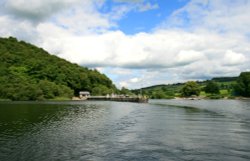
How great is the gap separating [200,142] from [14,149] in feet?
60.8

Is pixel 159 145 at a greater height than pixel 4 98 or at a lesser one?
lesser

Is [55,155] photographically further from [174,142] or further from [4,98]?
[4,98]

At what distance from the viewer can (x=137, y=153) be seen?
90.8 feet

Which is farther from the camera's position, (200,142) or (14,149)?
(200,142)

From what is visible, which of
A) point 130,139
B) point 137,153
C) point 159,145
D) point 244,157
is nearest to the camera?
point 244,157

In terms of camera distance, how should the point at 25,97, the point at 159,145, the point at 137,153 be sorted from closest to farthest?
the point at 137,153 < the point at 159,145 < the point at 25,97

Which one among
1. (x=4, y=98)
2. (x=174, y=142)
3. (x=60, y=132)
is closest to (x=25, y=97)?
(x=4, y=98)

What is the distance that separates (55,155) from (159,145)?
10443 mm

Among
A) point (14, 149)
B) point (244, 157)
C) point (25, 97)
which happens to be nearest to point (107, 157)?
point (14, 149)

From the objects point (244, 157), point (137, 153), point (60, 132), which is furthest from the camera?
point (60, 132)

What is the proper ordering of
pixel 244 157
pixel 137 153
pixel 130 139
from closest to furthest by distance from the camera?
pixel 244 157 < pixel 137 153 < pixel 130 139

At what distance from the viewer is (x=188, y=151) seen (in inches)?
1115

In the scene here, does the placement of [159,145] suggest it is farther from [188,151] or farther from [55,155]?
[55,155]

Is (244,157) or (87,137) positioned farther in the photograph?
(87,137)
